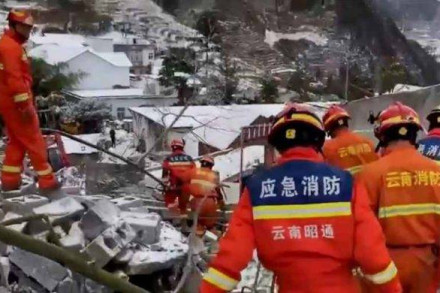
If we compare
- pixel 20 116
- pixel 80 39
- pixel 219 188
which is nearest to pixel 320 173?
pixel 20 116

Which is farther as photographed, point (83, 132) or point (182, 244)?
point (83, 132)

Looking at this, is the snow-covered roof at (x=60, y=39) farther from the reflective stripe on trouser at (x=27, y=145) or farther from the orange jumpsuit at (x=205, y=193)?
the reflective stripe on trouser at (x=27, y=145)

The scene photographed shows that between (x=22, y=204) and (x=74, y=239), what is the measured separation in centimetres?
58

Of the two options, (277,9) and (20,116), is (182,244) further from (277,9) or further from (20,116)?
(277,9)

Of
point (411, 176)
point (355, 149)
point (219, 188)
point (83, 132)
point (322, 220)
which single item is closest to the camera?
point (322, 220)

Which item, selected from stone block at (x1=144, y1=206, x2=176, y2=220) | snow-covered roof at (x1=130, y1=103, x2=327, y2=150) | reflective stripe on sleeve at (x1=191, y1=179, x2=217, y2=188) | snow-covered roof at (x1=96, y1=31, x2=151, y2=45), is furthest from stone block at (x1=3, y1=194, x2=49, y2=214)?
snow-covered roof at (x1=96, y1=31, x2=151, y2=45)

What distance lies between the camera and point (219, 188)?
26.2 ft

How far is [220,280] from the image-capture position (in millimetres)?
2676

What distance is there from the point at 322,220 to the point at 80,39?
46.3 metres

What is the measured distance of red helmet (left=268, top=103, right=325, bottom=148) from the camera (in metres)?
2.78

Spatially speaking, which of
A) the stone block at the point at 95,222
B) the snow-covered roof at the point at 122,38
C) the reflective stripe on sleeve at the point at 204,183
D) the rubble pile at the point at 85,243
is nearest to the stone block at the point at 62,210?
the rubble pile at the point at 85,243

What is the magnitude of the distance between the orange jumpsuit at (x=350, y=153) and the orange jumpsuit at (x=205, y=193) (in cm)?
228

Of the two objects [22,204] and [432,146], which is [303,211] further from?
[22,204]

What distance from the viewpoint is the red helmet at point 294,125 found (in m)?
2.78
